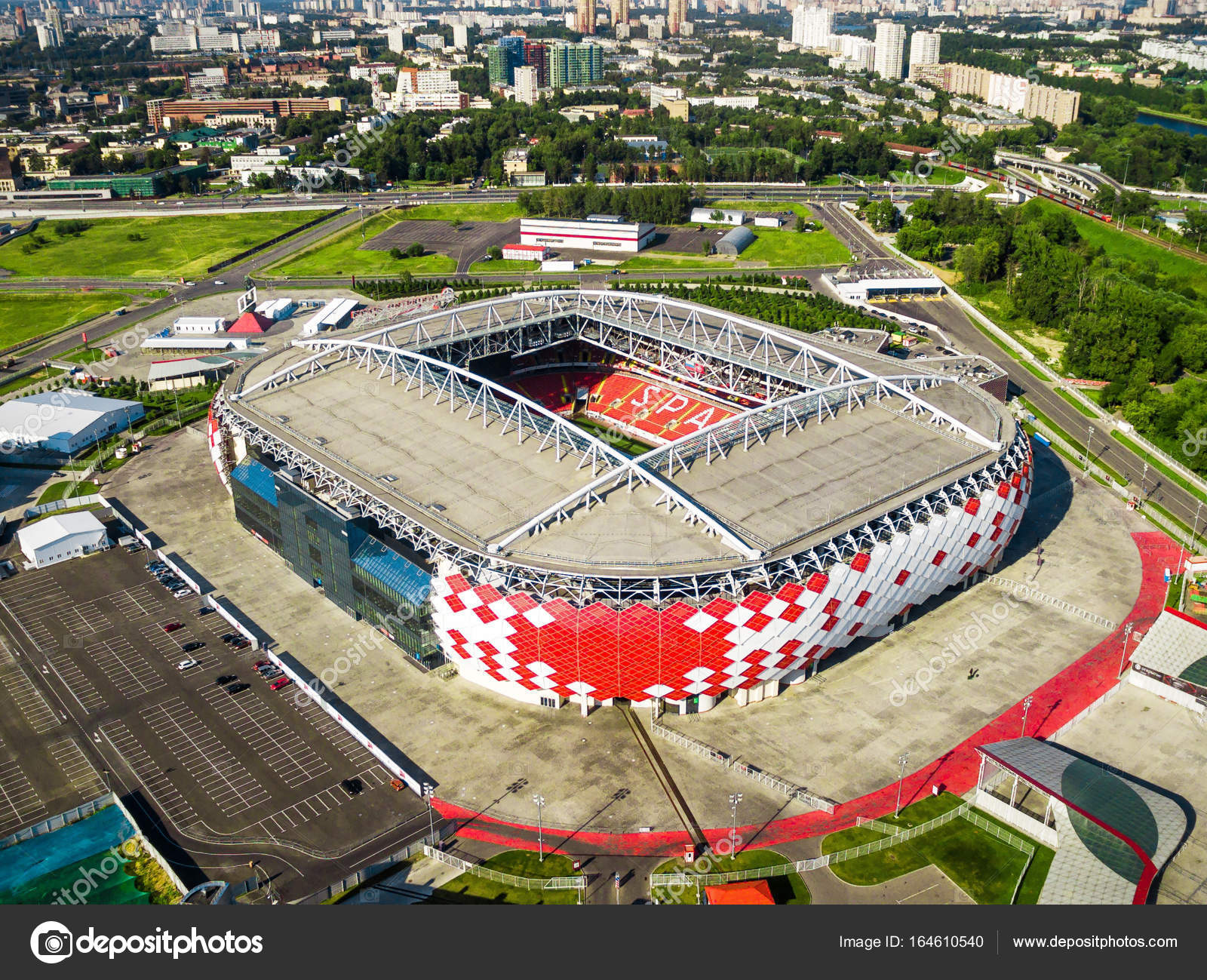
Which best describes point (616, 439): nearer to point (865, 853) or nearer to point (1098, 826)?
point (865, 853)

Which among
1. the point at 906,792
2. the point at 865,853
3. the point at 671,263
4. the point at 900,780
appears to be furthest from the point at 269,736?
the point at 671,263

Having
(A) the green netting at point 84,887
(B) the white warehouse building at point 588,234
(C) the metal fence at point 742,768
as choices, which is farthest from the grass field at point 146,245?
(C) the metal fence at point 742,768

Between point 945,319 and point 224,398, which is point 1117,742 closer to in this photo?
point 224,398

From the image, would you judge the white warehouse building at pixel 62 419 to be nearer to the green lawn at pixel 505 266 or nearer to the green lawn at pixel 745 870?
the green lawn at pixel 505 266

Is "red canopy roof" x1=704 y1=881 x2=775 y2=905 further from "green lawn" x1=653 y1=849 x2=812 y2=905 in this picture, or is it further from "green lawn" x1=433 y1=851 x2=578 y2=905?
"green lawn" x1=433 y1=851 x2=578 y2=905

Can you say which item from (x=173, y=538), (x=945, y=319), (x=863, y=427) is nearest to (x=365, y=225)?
(x=945, y=319)

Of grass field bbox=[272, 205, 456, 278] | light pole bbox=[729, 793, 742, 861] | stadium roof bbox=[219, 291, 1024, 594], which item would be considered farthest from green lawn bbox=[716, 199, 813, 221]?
light pole bbox=[729, 793, 742, 861]

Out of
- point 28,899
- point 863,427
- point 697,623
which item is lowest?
point 28,899
